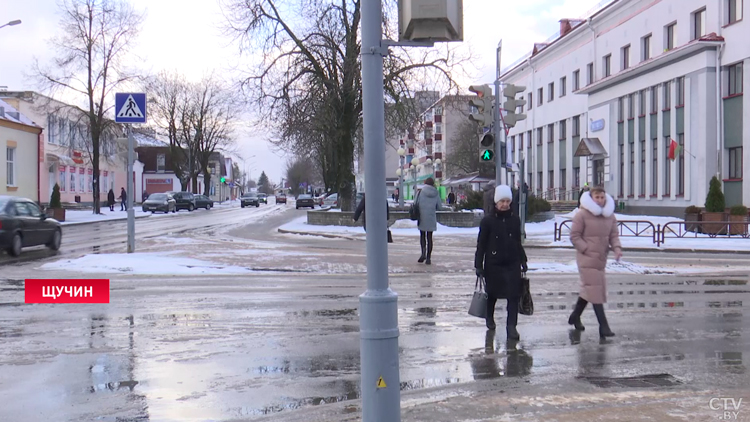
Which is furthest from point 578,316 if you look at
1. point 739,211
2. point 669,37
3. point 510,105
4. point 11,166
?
point 11,166

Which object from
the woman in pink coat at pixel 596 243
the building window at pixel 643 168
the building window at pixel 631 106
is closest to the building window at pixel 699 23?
the building window at pixel 631 106

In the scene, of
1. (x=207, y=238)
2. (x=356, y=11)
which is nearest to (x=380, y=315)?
(x=207, y=238)

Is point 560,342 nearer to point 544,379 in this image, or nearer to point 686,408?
point 544,379

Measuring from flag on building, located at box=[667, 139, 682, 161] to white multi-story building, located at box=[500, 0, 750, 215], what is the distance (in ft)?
1.15

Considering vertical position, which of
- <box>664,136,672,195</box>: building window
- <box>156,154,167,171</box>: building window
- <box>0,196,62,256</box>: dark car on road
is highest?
<box>156,154,167,171</box>: building window

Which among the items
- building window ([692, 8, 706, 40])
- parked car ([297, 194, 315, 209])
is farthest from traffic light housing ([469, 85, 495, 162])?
parked car ([297, 194, 315, 209])

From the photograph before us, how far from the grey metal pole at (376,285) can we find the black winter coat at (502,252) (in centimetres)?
379

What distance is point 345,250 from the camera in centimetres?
2033

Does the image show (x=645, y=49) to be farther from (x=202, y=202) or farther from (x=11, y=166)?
(x=202, y=202)

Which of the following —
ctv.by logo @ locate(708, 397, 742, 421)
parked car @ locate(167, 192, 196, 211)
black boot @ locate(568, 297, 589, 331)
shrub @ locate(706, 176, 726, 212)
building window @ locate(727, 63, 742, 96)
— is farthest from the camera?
parked car @ locate(167, 192, 196, 211)

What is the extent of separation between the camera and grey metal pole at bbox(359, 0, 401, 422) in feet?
13.4

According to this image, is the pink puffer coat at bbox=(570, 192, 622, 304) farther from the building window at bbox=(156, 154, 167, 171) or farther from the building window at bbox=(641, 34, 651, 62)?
the building window at bbox=(156, 154, 167, 171)

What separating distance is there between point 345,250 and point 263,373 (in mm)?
13915

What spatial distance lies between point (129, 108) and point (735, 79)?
2951cm
